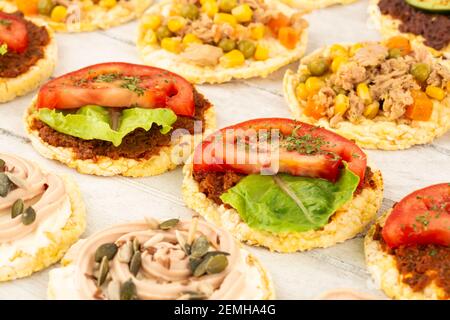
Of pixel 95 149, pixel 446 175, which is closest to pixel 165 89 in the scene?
pixel 95 149

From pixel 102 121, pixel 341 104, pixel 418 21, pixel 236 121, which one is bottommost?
pixel 236 121

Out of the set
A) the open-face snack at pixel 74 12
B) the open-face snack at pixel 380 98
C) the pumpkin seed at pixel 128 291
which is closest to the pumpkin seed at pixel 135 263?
the pumpkin seed at pixel 128 291

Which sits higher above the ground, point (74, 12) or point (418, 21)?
point (418, 21)

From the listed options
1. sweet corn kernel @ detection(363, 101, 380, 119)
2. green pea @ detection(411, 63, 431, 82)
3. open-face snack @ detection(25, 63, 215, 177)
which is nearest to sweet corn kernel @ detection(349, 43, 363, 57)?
green pea @ detection(411, 63, 431, 82)

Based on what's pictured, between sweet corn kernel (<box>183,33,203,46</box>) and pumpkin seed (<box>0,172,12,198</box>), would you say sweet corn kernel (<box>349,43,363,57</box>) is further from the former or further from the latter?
pumpkin seed (<box>0,172,12,198</box>)

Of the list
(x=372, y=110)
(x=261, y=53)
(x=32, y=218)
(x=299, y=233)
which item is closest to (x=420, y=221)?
(x=299, y=233)

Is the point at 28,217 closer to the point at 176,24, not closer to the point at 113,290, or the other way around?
the point at 113,290

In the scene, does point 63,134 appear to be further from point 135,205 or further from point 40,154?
point 135,205

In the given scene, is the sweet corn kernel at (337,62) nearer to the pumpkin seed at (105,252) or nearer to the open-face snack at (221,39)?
the open-face snack at (221,39)
